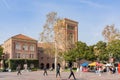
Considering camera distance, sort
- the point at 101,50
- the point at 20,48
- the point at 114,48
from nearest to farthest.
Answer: the point at 114,48
the point at 101,50
the point at 20,48

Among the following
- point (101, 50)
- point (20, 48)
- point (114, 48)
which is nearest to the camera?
point (114, 48)

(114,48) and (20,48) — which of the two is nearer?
(114,48)

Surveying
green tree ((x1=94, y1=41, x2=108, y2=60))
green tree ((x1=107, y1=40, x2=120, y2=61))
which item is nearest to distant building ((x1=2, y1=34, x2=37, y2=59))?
green tree ((x1=94, y1=41, x2=108, y2=60))

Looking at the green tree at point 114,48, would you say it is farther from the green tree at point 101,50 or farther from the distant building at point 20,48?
the distant building at point 20,48

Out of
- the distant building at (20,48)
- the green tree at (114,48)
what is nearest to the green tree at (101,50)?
the green tree at (114,48)

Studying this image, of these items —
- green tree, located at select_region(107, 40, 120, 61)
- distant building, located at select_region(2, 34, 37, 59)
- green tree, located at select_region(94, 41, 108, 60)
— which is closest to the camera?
green tree, located at select_region(107, 40, 120, 61)

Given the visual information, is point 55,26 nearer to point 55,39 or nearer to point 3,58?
point 55,39

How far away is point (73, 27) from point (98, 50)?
26594mm

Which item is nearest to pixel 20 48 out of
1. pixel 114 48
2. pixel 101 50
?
pixel 101 50

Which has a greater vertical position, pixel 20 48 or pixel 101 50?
pixel 20 48

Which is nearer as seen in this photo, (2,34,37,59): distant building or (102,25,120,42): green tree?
(102,25,120,42): green tree

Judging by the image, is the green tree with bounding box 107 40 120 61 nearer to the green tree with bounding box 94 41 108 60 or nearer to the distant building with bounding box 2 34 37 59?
the green tree with bounding box 94 41 108 60

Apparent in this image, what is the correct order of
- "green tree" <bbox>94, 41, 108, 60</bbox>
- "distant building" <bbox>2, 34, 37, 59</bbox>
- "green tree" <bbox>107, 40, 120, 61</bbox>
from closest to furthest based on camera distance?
"green tree" <bbox>107, 40, 120, 61</bbox> → "green tree" <bbox>94, 41, 108, 60</bbox> → "distant building" <bbox>2, 34, 37, 59</bbox>

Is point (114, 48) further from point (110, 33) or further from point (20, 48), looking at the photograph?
point (20, 48)
